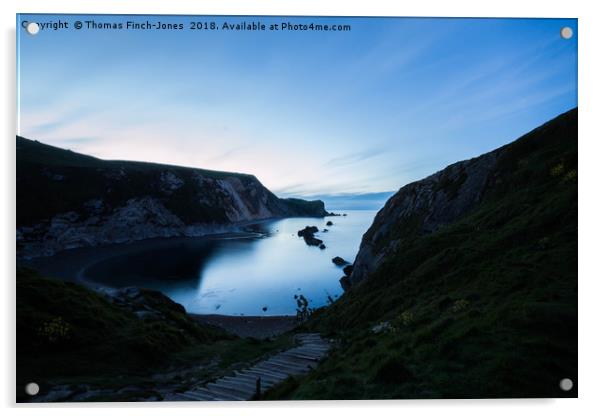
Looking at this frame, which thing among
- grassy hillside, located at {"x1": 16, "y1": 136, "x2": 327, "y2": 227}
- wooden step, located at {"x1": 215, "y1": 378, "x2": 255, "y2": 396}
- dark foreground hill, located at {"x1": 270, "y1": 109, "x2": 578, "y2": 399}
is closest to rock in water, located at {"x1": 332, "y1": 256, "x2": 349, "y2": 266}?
grassy hillside, located at {"x1": 16, "y1": 136, "x2": 327, "y2": 227}

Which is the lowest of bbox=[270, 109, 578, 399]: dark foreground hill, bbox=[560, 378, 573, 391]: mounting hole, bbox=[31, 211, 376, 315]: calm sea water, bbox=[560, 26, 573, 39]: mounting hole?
bbox=[31, 211, 376, 315]: calm sea water

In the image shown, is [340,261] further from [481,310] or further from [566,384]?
[566,384]

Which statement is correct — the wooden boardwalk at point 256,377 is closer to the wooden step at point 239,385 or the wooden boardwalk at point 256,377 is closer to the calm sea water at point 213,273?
the wooden step at point 239,385

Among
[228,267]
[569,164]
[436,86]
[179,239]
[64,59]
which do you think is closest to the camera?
[64,59]

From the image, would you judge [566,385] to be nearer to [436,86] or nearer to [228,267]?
[436,86]

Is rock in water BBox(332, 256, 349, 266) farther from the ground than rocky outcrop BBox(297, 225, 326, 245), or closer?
closer

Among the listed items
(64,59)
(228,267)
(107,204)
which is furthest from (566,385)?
(107,204)

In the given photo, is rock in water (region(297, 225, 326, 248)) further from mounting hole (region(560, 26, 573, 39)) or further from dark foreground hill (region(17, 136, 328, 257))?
mounting hole (region(560, 26, 573, 39))
